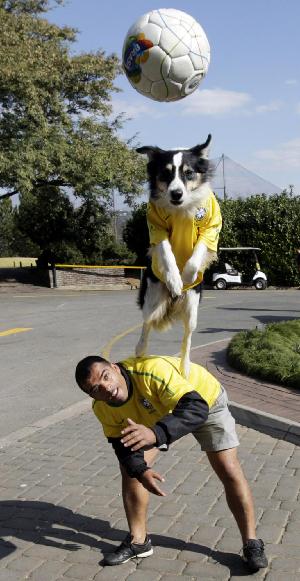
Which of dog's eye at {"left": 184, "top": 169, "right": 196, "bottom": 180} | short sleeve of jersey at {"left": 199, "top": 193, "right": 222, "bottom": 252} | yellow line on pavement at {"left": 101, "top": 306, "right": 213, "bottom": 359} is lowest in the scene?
yellow line on pavement at {"left": 101, "top": 306, "right": 213, "bottom": 359}

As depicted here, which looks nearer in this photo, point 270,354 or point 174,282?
point 174,282

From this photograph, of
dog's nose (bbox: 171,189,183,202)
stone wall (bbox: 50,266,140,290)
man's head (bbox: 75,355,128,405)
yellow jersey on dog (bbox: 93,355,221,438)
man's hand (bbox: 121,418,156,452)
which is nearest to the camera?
man's hand (bbox: 121,418,156,452)

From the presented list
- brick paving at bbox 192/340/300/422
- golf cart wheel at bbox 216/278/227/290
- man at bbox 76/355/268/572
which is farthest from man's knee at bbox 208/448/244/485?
golf cart wheel at bbox 216/278/227/290

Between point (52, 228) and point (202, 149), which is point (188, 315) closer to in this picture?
point (202, 149)

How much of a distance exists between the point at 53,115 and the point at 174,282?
77.0 ft

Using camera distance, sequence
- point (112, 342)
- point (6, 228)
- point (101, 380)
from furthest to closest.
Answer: point (6, 228) → point (112, 342) → point (101, 380)

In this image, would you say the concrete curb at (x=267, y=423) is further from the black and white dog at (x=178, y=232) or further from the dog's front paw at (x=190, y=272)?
the dog's front paw at (x=190, y=272)

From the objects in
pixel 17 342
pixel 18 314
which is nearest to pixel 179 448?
pixel 17 342

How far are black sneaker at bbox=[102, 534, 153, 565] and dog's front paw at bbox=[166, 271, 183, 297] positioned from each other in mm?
1638

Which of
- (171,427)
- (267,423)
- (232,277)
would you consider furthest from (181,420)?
(232,277)

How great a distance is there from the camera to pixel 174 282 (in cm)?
366

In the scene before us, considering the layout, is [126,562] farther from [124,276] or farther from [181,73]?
[124,276]

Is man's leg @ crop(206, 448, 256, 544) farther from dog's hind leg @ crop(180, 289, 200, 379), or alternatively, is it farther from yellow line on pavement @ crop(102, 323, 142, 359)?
yellow line on pavement @ crop(102, 323, 142, 359)

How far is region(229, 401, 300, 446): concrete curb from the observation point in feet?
20.6
